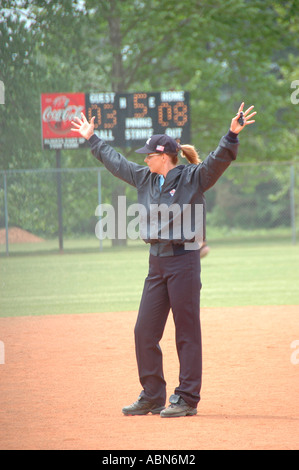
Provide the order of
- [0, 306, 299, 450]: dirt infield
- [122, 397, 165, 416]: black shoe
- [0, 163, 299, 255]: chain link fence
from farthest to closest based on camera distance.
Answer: [0, 163, 299, 255]: chain link fence, [122, 397, 165, 416]: black shoe, [0, 306, 299, 450]: dirt infield

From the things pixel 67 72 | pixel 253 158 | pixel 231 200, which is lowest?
pixel 231 200

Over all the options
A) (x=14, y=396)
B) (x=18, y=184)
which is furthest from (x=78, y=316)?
(x=18, y=184)

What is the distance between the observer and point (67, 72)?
24016 millimetres

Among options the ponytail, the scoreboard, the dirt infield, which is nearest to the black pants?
the dirt infield

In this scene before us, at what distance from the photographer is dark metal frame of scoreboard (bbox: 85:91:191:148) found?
19859 mm

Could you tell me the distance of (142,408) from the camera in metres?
4.89

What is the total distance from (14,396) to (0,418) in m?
0.72

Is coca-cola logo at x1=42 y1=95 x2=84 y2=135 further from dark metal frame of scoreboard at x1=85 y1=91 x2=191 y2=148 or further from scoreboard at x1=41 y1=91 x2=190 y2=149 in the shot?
dark metal frame of scoreboard at x1=85 y1=91 x2=191 y2=148

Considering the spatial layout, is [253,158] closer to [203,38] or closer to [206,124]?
[206,124]

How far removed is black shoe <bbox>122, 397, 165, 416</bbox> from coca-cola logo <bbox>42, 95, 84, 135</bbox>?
15.7m

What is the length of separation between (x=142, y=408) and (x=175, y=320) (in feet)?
2.14

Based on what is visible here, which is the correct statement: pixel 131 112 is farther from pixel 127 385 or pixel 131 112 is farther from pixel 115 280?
pixel 127 385

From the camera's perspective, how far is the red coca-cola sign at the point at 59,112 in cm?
1994

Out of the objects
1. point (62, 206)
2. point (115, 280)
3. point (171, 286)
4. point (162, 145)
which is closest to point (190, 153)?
point (162, 145)
